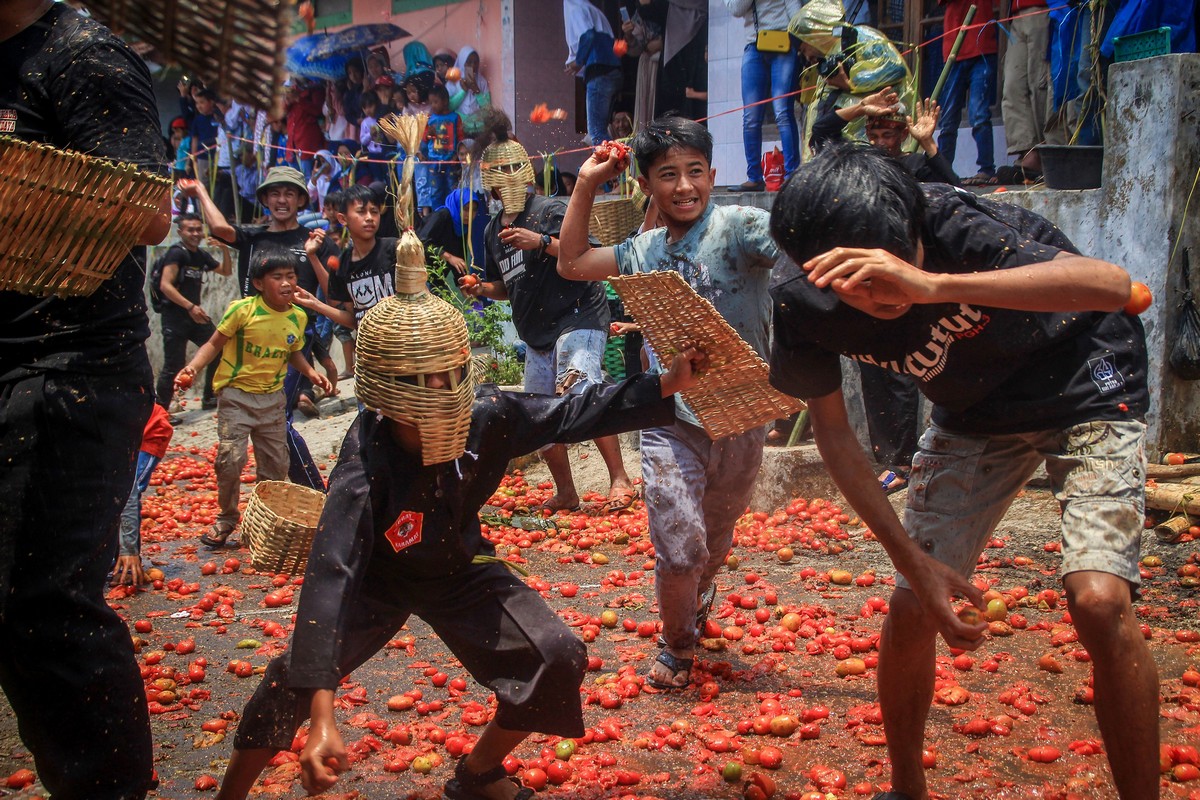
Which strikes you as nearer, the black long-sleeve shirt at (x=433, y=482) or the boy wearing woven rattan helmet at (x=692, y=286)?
the black long-sleeve shirt at (x=433, y=482)

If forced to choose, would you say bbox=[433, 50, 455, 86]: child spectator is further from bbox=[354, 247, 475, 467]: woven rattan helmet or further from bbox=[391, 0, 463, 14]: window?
bbox=[354, 247, 475, 467]: woven rattan helmet

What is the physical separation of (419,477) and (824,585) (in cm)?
308

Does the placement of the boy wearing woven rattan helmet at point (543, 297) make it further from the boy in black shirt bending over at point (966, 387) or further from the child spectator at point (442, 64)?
the child spectator at point (442, 64)

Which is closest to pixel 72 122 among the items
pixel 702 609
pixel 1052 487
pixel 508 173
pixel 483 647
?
pixel 483 647

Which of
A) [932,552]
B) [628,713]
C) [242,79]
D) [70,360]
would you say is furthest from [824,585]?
[242,79]

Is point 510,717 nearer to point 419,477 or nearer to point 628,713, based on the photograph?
point 419,477

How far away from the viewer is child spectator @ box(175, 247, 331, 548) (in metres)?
7.03

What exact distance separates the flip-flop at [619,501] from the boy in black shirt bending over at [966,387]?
171 inches

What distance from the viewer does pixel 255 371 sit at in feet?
23.1

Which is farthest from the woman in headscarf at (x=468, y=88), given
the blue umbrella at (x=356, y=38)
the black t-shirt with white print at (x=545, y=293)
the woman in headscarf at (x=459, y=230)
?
the black t-shirt with white print at (x=545, y=293)

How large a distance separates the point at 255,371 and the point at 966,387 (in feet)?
17.1

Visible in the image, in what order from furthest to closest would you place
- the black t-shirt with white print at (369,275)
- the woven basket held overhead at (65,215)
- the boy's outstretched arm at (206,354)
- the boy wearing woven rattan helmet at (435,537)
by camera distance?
the black t-shirt with white print at (369,275)
the boy's outstretched arm at (206,354)
the boy wearing woven rattan helmet at (435,537)
the woven basket held overhead at (65,215)

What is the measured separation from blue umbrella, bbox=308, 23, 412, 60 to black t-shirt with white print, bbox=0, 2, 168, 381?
1175 cm

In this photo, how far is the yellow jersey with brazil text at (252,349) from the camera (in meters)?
7.03
